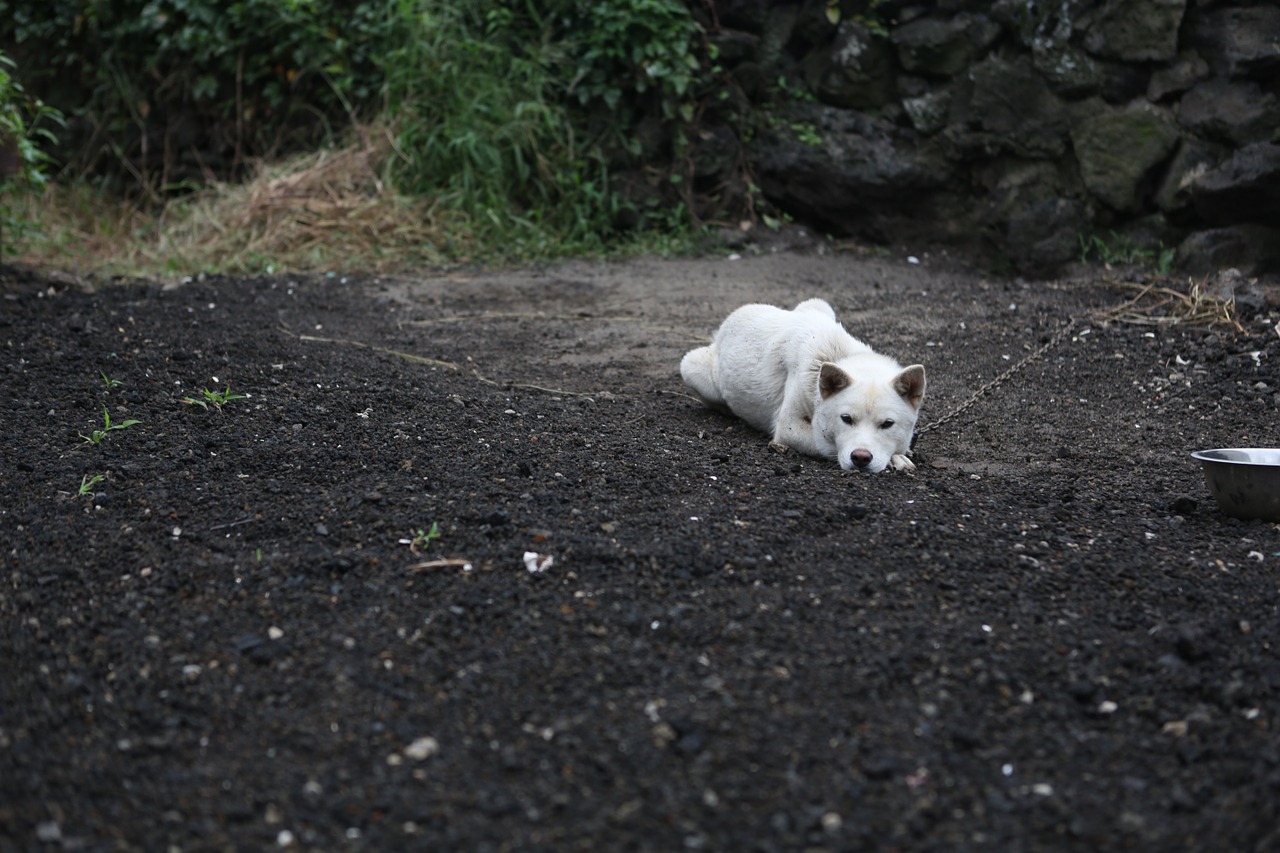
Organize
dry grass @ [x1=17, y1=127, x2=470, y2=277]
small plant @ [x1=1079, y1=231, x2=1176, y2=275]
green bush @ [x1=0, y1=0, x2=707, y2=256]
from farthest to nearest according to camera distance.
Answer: green bush @ [x1=0, y1=0, x2=707, y2=256] < dry grass @ [x1=17, y1=127, x2=470, y2=277] < small plant @ [x1=1079, y1=231, x2=1176, y2=275]

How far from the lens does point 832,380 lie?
4.57 metres

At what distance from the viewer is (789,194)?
9.72m

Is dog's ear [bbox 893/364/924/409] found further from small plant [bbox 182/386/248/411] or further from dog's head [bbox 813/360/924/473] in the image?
small plant [bbox 182/386/248/411]

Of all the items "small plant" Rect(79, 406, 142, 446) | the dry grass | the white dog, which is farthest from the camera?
the dry grass

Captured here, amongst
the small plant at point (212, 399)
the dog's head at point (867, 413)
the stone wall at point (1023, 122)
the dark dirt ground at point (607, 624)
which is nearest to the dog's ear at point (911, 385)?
the dog's head at point (867, 413)

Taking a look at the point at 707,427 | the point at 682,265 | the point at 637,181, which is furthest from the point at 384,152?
the point at 707,427

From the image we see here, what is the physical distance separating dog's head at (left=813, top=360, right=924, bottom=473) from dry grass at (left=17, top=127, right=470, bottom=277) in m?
5.15

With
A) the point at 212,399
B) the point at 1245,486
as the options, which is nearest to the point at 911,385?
the point at 1245,486

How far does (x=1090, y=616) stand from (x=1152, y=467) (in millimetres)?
1695

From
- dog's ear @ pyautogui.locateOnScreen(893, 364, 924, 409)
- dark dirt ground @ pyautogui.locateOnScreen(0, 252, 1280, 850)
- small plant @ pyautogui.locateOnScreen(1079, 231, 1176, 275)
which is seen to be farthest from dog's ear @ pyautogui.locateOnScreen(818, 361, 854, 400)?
small plant @ pyautogui.locateOnScreen(1079, 231, 1176, 275)

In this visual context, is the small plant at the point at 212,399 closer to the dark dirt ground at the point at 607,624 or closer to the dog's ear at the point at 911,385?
the dark dirt ground at the point at 607,624

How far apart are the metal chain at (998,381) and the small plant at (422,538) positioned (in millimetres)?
2239

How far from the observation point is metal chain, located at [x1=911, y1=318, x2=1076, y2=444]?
5281mm

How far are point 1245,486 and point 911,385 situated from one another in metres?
1.28
